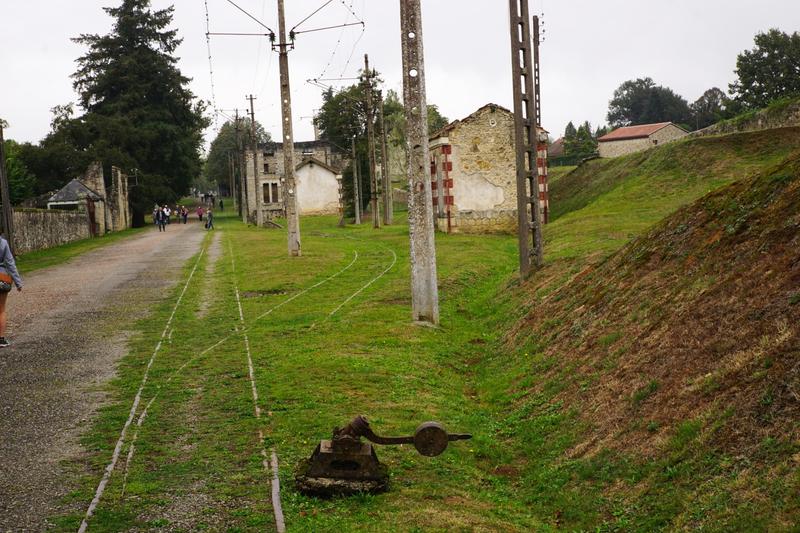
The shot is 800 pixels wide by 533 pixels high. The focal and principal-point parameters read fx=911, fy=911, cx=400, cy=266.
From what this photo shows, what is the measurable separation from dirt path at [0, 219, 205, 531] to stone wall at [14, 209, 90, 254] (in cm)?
1105

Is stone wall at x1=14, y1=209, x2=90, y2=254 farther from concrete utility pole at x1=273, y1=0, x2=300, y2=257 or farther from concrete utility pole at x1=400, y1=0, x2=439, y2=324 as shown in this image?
concrete utility pole at x1=400, y1=0, x2=439, y2=324

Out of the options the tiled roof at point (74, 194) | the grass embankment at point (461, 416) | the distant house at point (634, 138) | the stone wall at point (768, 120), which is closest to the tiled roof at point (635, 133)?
the distant house at point (634, 138)

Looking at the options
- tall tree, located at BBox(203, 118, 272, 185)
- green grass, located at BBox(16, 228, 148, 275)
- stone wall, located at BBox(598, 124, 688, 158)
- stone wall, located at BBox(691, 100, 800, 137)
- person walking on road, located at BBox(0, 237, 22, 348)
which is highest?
tall tree, located at BBox(203, 118, 272, 185)

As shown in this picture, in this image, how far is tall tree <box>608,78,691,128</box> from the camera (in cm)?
11712

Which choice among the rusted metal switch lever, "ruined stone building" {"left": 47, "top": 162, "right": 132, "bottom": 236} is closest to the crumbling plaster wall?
"ruined stone building" {"left": 47, "top": 162, "right": 132, "bottom": 236}

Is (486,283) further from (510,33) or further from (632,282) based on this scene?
(632,282)

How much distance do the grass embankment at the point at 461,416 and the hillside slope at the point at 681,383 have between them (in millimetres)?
25

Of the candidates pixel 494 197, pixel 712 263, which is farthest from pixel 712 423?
pixel 494 197

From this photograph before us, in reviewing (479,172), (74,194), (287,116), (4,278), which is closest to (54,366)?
(4,278)

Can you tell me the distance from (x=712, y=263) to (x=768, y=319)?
2619mm

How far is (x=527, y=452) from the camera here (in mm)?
8914

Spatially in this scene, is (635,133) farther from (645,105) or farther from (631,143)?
(645,105)

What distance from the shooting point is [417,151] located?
52.5 feet

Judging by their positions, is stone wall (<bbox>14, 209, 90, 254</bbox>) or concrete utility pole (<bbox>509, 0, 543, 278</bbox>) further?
stone wall (<bbox>14, 209, 90, 254</bbox>)
